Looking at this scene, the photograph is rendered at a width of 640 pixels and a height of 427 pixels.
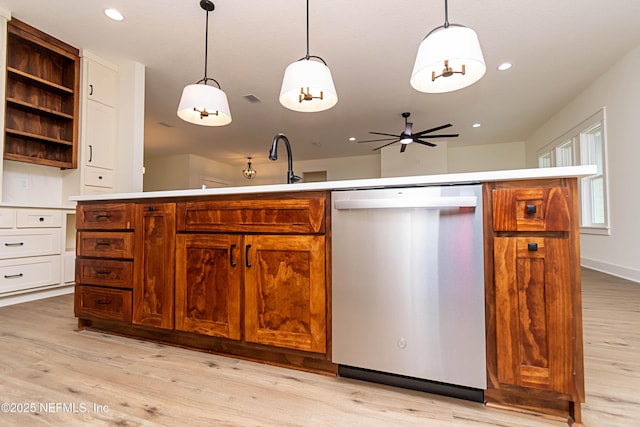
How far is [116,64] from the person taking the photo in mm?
3275

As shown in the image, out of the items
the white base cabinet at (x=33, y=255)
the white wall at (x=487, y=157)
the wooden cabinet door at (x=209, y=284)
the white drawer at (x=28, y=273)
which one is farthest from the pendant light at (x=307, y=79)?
the white wall at (x=487, y=157)

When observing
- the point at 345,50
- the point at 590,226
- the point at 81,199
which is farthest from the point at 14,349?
the point at 590,226

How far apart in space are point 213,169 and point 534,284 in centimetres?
829

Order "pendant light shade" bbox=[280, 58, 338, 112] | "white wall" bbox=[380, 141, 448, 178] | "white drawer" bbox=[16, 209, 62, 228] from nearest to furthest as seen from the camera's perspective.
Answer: "pendant light shade" bbox=[280, 58, 338, 112] < "white drawer" bbox=[16, 209, 62, 228] < "white wall" bbox=[380, 141, 448, 178]

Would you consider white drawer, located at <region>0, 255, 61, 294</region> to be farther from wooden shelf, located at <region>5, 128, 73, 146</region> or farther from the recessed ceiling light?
the recessed ceiling light

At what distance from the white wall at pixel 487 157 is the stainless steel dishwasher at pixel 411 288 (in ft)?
22.1

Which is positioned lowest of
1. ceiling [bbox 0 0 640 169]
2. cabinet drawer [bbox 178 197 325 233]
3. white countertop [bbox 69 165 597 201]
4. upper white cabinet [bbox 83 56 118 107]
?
cabinet drawer [bbox 178 197 325 233]

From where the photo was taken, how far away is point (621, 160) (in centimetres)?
339

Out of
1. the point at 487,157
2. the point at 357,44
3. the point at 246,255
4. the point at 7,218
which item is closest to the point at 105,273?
the point at 246,255

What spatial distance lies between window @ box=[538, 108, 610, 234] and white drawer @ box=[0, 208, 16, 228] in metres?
6.54

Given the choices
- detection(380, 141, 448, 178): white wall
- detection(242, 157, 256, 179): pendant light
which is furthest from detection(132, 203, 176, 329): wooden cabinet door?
detection(242, 157, 256, 179): pendant light

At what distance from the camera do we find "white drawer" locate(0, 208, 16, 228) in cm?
244

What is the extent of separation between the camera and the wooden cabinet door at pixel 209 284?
56.5 inches

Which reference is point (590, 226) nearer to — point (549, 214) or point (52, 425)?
point (549, 214)
